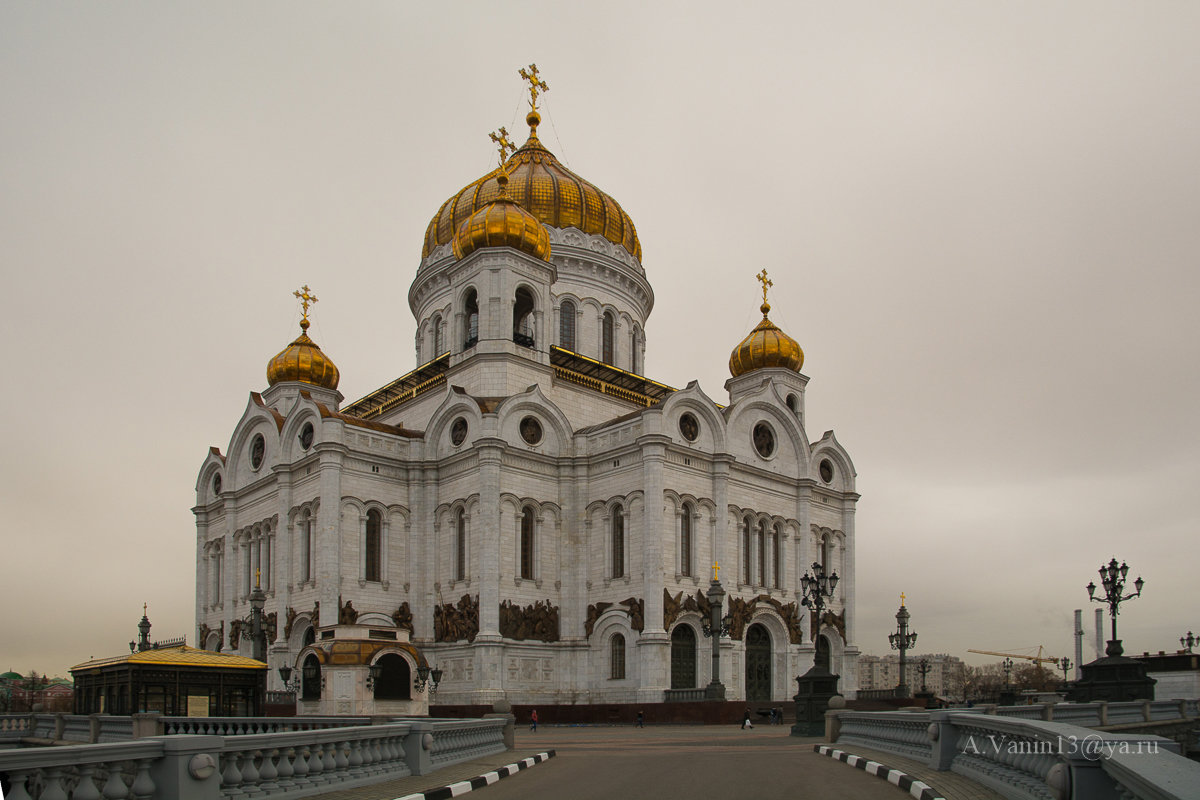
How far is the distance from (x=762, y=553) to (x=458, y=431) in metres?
11.6

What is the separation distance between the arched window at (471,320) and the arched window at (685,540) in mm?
9510

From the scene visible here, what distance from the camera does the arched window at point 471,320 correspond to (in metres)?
39.3

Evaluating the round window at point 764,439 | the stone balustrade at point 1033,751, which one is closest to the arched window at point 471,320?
the round window at point 764,439

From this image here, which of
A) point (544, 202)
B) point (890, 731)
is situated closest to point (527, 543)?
point (544, 202)

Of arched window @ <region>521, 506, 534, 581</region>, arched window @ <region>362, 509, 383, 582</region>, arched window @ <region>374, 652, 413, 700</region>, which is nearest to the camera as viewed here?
arched window @ <region>374, 652, 413, 700</region>

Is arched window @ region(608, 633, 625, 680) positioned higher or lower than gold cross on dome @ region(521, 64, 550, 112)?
lower

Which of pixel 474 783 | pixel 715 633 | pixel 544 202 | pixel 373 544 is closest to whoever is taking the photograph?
pixel 474 783

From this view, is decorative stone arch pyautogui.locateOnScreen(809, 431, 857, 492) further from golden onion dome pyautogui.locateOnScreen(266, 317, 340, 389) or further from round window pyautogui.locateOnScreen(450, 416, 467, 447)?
golden onion dome pyautogui.locateOnScreen(266, 317, 340, 389)

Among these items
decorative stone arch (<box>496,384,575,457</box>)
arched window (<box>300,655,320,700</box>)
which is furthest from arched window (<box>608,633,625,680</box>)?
arched window (<box>300,655,320,700</box>)

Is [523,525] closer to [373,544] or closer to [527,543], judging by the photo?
[527,543]

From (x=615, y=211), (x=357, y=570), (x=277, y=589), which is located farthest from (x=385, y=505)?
(x=615, y=211)

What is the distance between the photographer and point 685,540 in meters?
35.2

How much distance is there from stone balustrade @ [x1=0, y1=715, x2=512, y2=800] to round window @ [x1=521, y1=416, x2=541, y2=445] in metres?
22.3

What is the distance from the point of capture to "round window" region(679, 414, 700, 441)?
3581 centimetres
